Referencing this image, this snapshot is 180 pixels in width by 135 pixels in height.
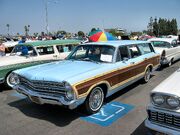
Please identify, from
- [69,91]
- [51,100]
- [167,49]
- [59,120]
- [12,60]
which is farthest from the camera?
[167,49]

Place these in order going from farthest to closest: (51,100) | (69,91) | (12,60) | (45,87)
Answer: (12,60), (45,87), (51,100), (69,91)

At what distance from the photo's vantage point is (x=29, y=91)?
469 cm

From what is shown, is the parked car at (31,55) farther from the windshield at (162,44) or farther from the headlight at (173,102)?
the headlight at (173,102)

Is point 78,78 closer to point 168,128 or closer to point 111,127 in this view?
point 111,127

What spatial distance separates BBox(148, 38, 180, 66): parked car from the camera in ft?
32.6

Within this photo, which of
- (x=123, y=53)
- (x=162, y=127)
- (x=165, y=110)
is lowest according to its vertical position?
(x=162, y=127)

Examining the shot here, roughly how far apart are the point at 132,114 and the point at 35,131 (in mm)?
2186

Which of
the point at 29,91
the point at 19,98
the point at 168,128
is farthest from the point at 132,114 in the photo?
the point at 19,98

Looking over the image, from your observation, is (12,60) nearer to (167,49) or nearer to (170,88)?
(170,88)

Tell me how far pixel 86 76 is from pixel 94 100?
0.70 m

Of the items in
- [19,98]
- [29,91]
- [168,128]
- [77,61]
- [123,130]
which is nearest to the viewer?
[168,128]

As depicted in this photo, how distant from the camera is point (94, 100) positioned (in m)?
4.77

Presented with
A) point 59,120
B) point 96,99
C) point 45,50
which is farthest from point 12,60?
point 96,99

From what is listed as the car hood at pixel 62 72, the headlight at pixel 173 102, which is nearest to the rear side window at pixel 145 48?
the car hood at pixel 62 72
